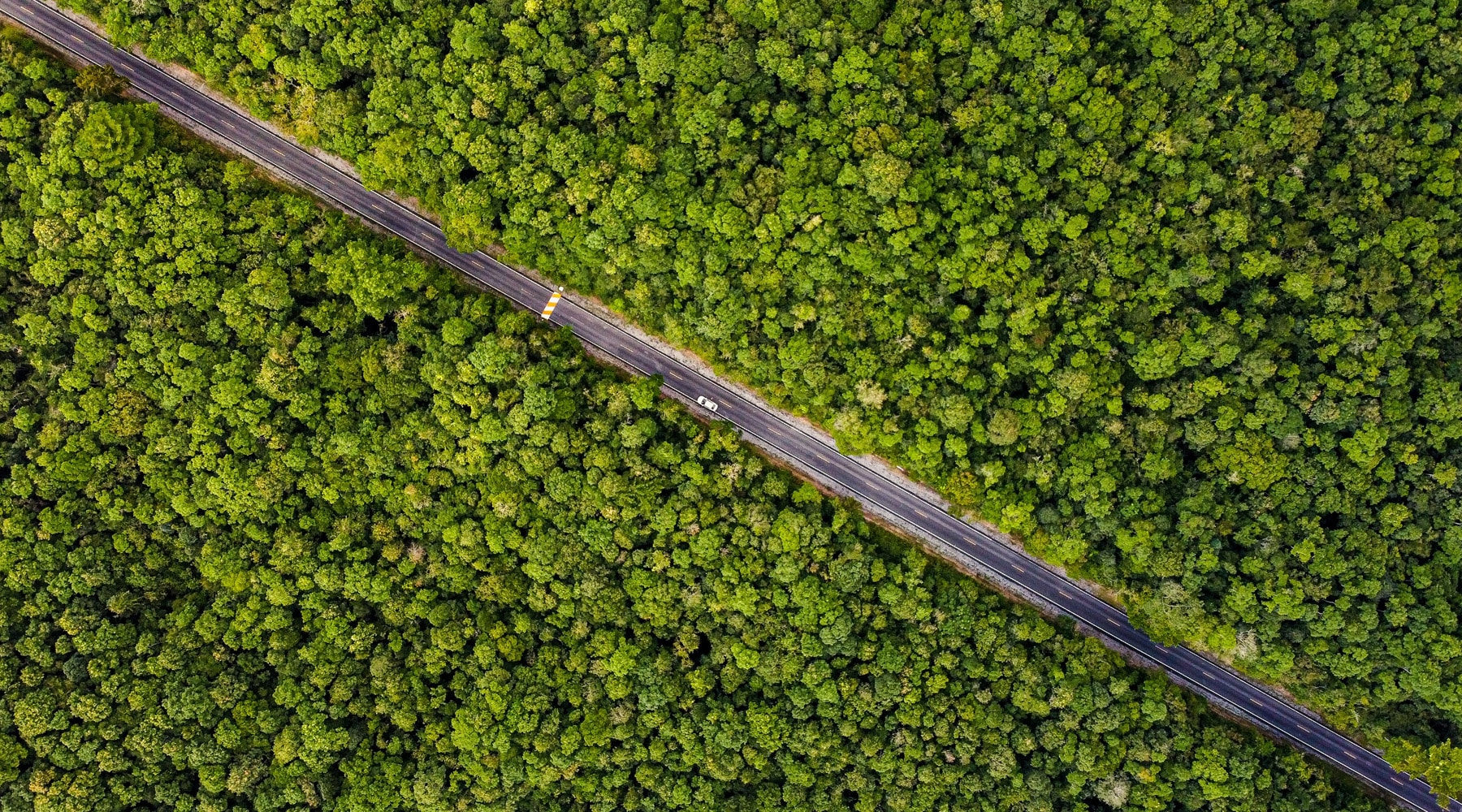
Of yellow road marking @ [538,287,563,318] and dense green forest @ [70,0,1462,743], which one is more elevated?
dense green forest @ [70,0,1462,743]

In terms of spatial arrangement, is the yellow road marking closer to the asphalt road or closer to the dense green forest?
the asphalt road

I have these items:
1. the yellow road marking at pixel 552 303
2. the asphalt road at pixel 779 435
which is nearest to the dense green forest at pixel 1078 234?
the asphalt road at pixel 779 435

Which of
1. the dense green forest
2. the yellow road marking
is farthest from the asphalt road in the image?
the dense green forest

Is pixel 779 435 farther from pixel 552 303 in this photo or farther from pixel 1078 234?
pixel 1078 234

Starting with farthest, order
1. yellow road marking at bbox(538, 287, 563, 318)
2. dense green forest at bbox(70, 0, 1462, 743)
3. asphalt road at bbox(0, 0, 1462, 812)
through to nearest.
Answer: yellow road marking at bbox(538, 287, 563, 318), asphalt road at bbox(0, 0, 1462, 812), dense green forest at bbox(70, 0, 1462, 743)

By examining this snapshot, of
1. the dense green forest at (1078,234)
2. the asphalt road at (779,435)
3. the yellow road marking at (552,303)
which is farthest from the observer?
the yellow road marking at (552,303)

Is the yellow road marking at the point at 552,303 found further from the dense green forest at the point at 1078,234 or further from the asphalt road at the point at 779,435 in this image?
the dense green forest at the point at 1078,234

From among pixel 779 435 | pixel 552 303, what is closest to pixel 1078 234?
pixel 779 435
